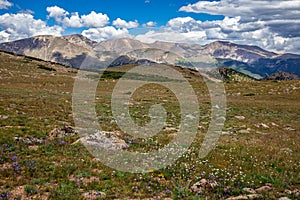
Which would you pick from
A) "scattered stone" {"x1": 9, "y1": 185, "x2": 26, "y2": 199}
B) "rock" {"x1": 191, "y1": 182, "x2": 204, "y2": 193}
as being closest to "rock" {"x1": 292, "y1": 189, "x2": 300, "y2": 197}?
"rock" {"x1": 191, "y1": 182, "x2": 204, "y2": 193}

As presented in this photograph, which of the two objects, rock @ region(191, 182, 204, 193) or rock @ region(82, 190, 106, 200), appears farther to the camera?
rock @ region(191, 182, 204, 193)

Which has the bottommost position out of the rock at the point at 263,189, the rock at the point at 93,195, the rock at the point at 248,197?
the rock at the point at 263,189

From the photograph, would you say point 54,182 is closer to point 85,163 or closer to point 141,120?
point 85,163

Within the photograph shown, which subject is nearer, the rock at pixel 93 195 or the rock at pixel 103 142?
the rock at pixel 93 195

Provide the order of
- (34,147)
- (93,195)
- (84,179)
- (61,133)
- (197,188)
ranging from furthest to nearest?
(61,133)
(34,147)
(84,179)
(197,188)
(93,195)

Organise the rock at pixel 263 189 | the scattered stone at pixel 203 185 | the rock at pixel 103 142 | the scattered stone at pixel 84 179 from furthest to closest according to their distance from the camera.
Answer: the rock at pixel 103 142 → the scattered stone at pixel 84 179 → the scattered stone at pixel 203 185 → the rock at pixel 263 189

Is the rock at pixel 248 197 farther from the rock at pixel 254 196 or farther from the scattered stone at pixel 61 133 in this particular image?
the scattered stone at pixel 61 133

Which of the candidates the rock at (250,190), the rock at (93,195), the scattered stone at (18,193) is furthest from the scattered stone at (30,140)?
the rock at (250,190)

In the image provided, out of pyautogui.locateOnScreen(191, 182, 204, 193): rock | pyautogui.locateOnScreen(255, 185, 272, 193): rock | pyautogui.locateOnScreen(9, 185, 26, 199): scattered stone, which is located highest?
pyautogui.locateOnScreen(9, 185, 26, 199): scattered stone

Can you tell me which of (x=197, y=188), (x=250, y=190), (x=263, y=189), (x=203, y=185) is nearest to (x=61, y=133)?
(x=197, y=188)

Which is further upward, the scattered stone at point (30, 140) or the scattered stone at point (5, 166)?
the scattered stone at point (30, 140)

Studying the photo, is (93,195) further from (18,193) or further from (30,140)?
(30,140)

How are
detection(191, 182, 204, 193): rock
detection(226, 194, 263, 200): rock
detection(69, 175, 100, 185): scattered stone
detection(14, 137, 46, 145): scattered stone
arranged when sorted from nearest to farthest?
1. detection(226, 194, 263, 200): rock
2. detection(191, 182, 204, 193): rock
3. detection(69, 175, 100, 185): scattered stone
4. detection(14, 137, 46, 145): scattered stone

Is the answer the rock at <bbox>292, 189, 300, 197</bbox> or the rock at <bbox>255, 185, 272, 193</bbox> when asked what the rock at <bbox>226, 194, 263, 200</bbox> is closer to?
the rock at <bbox>255, 185, 272, 193</bbox>
